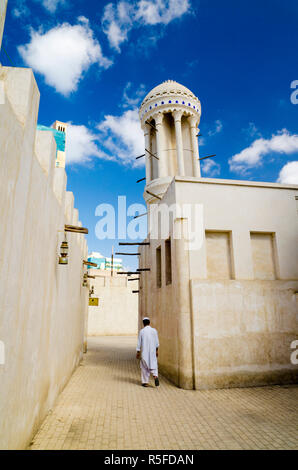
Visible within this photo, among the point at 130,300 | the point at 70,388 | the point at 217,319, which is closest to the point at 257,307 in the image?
the point at 217,319

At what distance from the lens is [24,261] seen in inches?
130

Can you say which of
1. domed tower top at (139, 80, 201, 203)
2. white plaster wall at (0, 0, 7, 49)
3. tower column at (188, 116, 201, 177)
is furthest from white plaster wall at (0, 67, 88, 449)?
tower column at (188, 116, 201, 177)

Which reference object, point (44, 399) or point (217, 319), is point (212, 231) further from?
point (44, 399)

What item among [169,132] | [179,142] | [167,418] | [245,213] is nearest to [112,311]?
[179,142]

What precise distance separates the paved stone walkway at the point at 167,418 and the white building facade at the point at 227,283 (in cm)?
56

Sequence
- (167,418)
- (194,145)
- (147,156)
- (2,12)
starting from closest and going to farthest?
(2,12), (167,418), (194,145), (147,156)

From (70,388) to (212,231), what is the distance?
17.9 ft

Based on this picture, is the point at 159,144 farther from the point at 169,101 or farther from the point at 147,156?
the point at 169,101

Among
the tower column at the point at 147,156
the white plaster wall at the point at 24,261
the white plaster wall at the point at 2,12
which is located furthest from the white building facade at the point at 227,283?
the tower column at the point at 147,156

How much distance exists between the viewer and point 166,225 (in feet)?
29.5

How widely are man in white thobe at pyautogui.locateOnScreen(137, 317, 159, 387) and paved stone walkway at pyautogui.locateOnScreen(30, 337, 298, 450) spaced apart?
302 mm

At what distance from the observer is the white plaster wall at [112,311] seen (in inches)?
867

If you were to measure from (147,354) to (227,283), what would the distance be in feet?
9.17

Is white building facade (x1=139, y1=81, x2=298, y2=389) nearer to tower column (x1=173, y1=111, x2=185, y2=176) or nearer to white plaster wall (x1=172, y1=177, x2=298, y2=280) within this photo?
white plaster wall (x1=172, y1=177, x2=298, y2=280)
